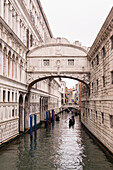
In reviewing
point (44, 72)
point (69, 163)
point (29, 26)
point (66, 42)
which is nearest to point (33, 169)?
point (69, 163)

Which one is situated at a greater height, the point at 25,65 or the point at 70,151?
the point at 25,65

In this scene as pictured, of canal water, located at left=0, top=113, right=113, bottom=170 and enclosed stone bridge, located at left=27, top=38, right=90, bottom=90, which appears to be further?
enclosed stone bridge, located at left=27, top=38, right=90, bottom=90

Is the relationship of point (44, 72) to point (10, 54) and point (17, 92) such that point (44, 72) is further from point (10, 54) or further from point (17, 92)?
point (10, 54)

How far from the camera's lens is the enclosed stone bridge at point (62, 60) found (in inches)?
832

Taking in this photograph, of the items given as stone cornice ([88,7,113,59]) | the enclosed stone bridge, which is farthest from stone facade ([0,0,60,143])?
stone cornice ([88,7,113,59])

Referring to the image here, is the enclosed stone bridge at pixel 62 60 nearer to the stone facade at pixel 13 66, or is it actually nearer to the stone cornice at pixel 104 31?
the stone facade at pixel 13 66

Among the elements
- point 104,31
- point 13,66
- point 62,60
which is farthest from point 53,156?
point 62,60

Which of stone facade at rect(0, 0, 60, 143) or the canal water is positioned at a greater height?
stone facade at rect(0, 0, 60, 143)

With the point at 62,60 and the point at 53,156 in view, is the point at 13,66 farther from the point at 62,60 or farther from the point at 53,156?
the point at 53,156

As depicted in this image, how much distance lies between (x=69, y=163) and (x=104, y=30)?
8.08 metres

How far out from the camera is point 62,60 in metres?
21.2

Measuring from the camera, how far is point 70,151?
14516mm

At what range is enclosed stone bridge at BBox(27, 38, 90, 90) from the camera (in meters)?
21.1

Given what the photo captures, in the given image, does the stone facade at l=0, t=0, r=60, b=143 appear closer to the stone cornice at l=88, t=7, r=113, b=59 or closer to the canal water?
the canal water
